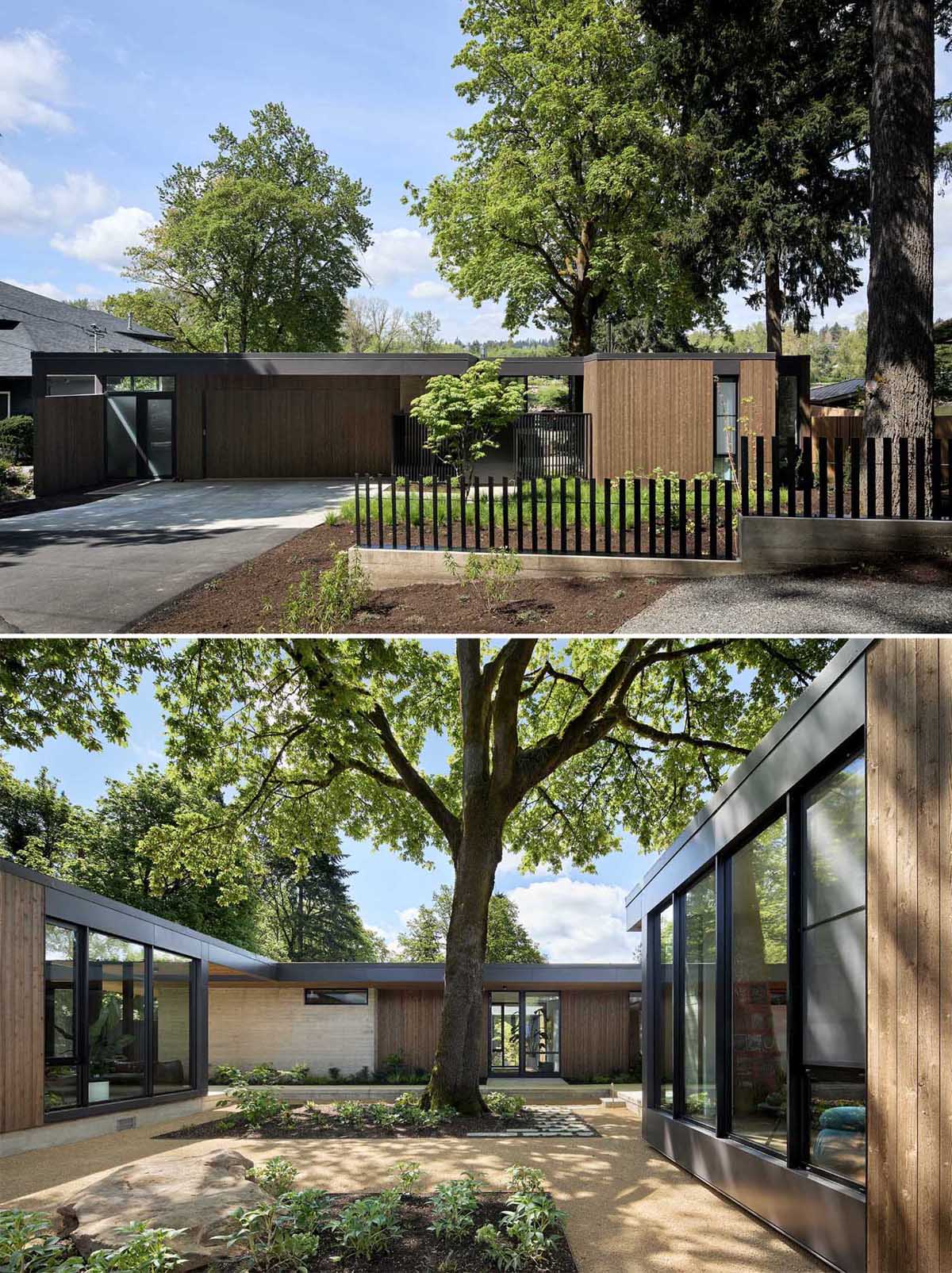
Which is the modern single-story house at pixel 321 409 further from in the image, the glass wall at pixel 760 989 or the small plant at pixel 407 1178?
the small plant at pixel 407 1178

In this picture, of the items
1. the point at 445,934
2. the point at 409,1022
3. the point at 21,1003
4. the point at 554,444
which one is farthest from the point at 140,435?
the point at 445,934

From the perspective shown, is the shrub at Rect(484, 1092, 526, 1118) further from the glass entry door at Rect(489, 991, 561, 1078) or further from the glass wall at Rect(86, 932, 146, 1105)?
the glass entry door at Rect(489, 991, 561, 1078)

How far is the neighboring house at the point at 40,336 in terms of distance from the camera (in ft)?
89.5

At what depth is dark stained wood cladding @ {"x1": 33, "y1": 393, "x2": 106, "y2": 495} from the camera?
19.9m

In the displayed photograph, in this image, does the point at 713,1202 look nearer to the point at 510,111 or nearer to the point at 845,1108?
the point at 845,1108

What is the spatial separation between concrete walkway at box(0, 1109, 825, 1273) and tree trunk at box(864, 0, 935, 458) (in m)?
7.82

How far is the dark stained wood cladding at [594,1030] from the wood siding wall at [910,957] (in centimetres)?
1855

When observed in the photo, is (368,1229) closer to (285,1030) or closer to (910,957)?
(910,957)

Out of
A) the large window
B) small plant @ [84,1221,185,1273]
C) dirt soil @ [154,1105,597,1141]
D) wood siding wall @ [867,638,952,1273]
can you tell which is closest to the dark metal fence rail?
dirt soil @ [154,1105,597,1141]

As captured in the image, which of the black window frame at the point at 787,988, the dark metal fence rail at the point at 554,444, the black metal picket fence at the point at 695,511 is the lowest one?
the black window frame at the point at 787,988

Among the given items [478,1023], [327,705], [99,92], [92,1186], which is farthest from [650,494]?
[99,92]

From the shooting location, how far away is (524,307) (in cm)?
3177

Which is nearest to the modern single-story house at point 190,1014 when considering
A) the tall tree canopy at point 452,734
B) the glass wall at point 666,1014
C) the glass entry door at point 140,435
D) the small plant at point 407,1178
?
the tall tree canopy at point 452,734

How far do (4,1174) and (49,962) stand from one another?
2888mm
